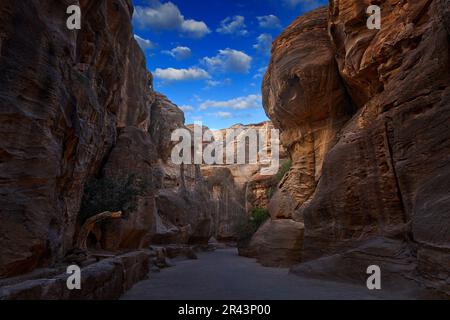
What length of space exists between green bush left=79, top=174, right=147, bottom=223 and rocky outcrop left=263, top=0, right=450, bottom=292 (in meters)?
9.64

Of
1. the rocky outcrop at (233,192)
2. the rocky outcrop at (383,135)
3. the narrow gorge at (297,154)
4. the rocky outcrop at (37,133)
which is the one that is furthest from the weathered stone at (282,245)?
the rocky outcrop at (233,192)

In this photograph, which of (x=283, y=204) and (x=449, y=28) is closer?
(x=449, y=28)

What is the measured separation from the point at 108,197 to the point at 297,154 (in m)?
13.7

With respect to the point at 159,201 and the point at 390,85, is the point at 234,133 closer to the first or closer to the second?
the point at 159,201

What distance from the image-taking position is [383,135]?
996 centimetres

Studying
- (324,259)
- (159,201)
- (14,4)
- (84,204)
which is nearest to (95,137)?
(84,204)

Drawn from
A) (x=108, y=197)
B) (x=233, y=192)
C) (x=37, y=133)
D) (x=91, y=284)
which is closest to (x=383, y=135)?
(x=91, y=284)

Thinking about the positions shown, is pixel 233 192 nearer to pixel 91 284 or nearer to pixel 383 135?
pixel 383 135

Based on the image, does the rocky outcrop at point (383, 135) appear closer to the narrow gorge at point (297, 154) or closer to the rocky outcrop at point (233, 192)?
the narrow gorge at point (297, 154)

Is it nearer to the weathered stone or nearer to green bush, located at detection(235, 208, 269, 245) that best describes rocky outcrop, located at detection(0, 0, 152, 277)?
the weathered stone

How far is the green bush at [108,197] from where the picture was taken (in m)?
13.7

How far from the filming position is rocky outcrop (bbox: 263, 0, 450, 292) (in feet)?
22.9

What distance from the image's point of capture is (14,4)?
292 inches

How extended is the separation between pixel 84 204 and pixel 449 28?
50.2ft
